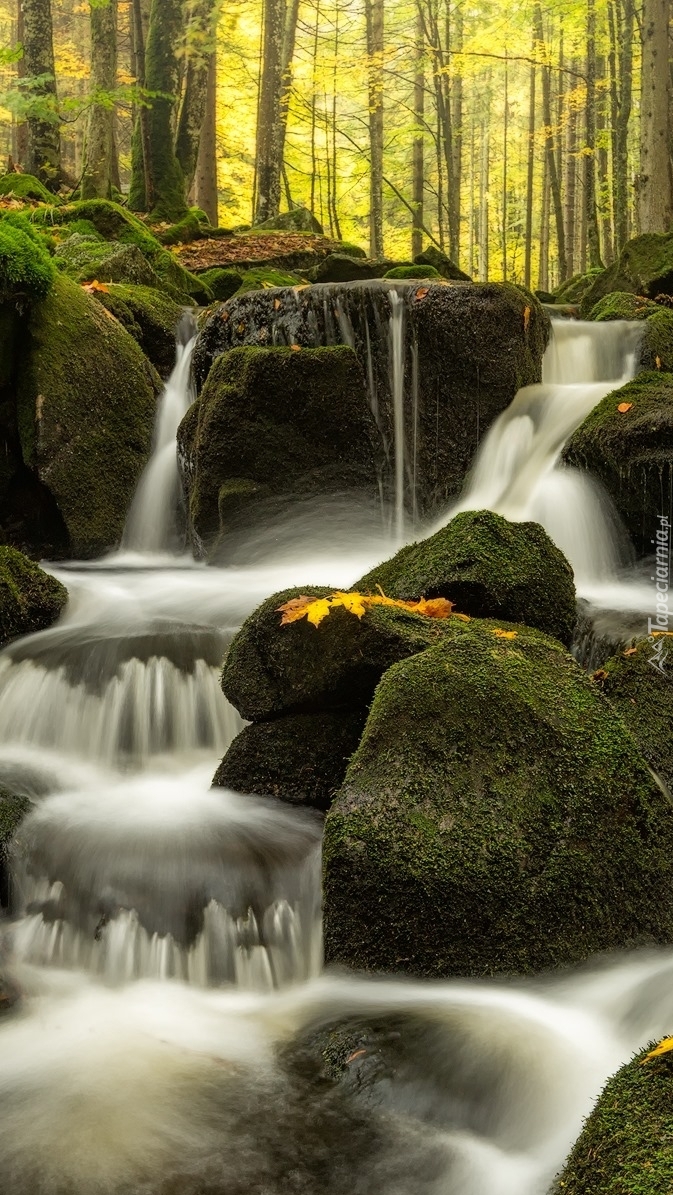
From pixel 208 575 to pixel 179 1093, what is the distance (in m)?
5.39

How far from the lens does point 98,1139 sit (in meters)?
3.04

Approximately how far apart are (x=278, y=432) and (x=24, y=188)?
9.23 meters

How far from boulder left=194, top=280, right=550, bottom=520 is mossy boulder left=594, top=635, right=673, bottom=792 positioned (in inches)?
154

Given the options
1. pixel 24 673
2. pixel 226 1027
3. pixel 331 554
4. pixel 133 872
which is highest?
pixel 331 554

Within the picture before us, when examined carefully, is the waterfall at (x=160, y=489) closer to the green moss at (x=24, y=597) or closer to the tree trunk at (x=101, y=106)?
the green moss at (x=24, y=597)

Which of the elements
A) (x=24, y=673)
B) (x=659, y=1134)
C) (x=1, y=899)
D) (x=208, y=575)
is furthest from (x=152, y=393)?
(x=659, y=1134)

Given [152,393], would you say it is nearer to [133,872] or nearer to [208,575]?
[208,575]

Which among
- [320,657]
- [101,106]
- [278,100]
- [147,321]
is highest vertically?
[278,100]

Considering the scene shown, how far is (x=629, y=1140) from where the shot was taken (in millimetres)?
2357

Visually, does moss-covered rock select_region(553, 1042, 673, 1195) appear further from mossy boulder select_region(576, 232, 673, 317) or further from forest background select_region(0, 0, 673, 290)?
forest background select_region(0, 0, 673, 290)

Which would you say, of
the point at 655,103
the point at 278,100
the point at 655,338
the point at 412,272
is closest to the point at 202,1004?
the point at 655,338

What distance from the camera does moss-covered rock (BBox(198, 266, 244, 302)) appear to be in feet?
44.0

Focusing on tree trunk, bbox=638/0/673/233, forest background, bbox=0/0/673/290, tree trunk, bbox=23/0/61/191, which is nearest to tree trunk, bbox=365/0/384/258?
forest background, bbox=0/0/673/290

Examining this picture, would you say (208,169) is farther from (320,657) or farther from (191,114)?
(320,657)
